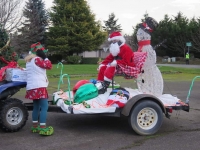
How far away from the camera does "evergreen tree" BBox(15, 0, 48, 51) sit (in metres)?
35.0

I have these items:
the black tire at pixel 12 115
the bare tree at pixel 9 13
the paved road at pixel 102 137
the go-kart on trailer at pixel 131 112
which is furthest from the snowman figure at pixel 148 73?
the bare tree at pixel 9 13

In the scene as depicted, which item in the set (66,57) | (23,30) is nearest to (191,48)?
(66,57)

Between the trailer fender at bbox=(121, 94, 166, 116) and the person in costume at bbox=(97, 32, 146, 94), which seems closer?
the trailer fender at bbox=(121, 94, 166, 116)

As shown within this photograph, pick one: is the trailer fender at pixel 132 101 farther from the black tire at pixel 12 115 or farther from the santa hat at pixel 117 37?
the black tire at pixel 12 115

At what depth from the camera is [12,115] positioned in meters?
6.28

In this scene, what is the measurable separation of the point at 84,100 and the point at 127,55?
1.26m

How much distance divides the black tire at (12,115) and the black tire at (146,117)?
2.13 m

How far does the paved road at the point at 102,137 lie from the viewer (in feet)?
17.6

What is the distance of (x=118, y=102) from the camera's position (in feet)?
20.2

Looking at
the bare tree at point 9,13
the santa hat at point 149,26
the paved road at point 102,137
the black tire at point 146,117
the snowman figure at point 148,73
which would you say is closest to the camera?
the paved road at point 102,137

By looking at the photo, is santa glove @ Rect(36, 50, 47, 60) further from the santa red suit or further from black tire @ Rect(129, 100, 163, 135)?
black tire @ Rect(129, 100, 163, 135)

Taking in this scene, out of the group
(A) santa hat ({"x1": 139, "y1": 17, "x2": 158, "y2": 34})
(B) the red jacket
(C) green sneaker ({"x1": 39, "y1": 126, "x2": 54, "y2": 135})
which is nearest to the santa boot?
(B) the red jacket

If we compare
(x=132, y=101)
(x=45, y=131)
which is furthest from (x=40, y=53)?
(x=132, y=101)

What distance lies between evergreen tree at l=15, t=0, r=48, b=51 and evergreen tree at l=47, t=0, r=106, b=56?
2.54 m
